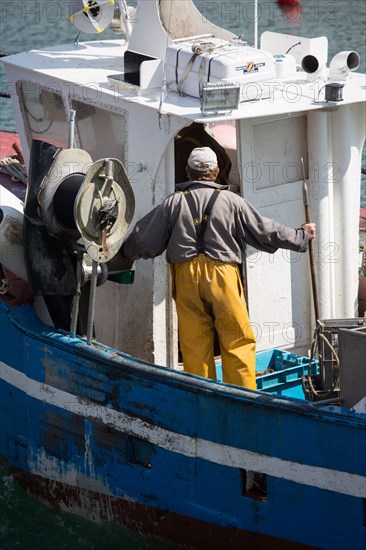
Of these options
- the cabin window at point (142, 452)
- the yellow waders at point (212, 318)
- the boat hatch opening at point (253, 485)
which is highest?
the yellow waders at point (212, 318)

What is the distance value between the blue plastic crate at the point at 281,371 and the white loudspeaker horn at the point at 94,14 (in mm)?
2542

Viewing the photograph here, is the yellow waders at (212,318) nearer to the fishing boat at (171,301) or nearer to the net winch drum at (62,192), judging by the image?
the fishing boat at (171,301)

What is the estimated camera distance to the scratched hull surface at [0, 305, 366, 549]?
691cm

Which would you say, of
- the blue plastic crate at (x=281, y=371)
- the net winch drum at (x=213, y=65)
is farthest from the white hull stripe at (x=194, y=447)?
the net winch drum at (x=213, y=65)

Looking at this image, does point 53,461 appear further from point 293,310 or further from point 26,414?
point 293,310

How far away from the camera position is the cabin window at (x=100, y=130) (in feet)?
27.5

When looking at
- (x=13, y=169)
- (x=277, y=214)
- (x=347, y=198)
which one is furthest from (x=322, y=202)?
(x=13, y=169)

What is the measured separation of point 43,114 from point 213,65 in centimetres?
155

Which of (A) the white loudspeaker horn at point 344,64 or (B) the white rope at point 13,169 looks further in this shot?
(B) the white rope at point 13,169

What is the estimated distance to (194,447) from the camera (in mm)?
7387

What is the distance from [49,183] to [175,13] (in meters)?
1.67

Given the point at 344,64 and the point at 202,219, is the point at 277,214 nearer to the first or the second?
the point at 202,219

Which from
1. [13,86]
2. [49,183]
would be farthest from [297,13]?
[49,183]

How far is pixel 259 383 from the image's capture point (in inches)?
321
